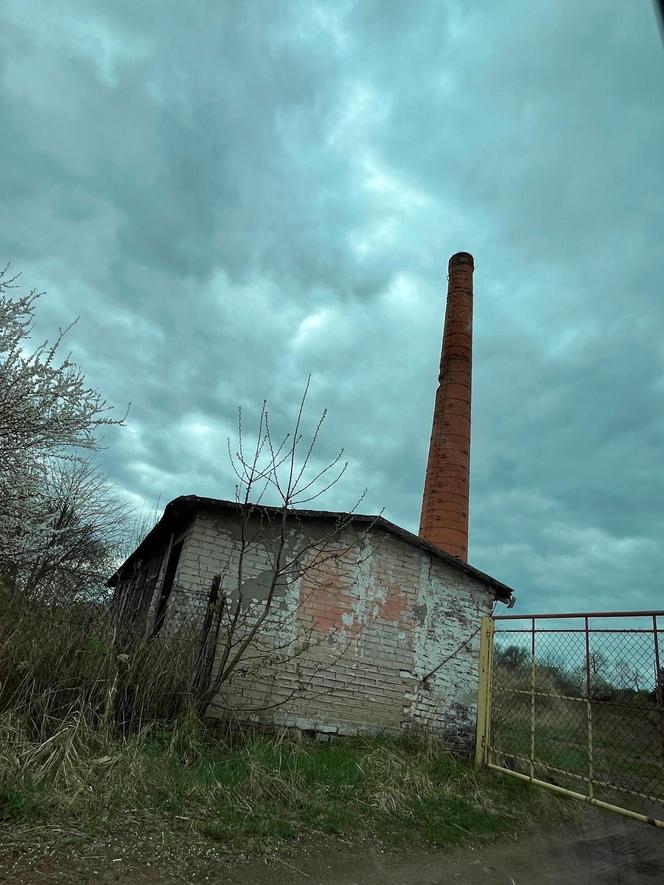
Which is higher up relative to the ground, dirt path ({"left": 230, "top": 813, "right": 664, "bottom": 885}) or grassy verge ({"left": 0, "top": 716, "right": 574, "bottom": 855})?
grassy verge ({"left": 0, "top": 716, "right": 574, "bottom": 855})

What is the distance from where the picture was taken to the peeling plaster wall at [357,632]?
8.30 m

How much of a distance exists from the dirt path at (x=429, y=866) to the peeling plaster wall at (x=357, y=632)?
11.4 ft

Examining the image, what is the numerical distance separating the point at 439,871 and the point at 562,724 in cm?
330

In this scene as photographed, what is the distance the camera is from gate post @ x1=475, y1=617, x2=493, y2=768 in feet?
23.7

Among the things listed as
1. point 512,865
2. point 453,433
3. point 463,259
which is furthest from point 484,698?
point 463,259

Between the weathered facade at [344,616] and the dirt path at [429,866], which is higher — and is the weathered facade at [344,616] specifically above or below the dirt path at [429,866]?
above

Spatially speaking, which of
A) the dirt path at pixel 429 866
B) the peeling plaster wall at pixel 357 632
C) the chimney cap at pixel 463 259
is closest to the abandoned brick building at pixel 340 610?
the peeling plaster wall at pixel 357 632

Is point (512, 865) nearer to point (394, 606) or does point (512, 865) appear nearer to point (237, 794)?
point (237, 794)

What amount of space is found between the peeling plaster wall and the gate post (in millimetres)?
1751

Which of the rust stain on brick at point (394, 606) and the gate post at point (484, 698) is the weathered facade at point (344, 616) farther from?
the gate post at point (484, 698)

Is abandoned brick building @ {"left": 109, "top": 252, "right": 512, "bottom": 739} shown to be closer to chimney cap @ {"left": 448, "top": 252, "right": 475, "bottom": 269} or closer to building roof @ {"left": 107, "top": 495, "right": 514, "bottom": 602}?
building roof @ {"left": 107, "top": 495, "right": 514, "bottom": 602}

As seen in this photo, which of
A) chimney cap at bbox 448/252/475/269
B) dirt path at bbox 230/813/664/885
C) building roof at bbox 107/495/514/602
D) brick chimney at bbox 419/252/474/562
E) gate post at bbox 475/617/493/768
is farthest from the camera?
chimney cap at bbox 448/252/475/269

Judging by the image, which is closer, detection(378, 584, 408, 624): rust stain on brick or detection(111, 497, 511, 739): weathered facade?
detection(111, 497, 511, 739): weathered facade

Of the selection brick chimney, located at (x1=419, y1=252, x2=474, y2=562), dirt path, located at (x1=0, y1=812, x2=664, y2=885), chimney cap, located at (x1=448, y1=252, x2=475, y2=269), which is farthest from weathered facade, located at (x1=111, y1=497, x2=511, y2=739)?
chimney cap, located at (x1=448, y1=252, x2=475, y2=269)
